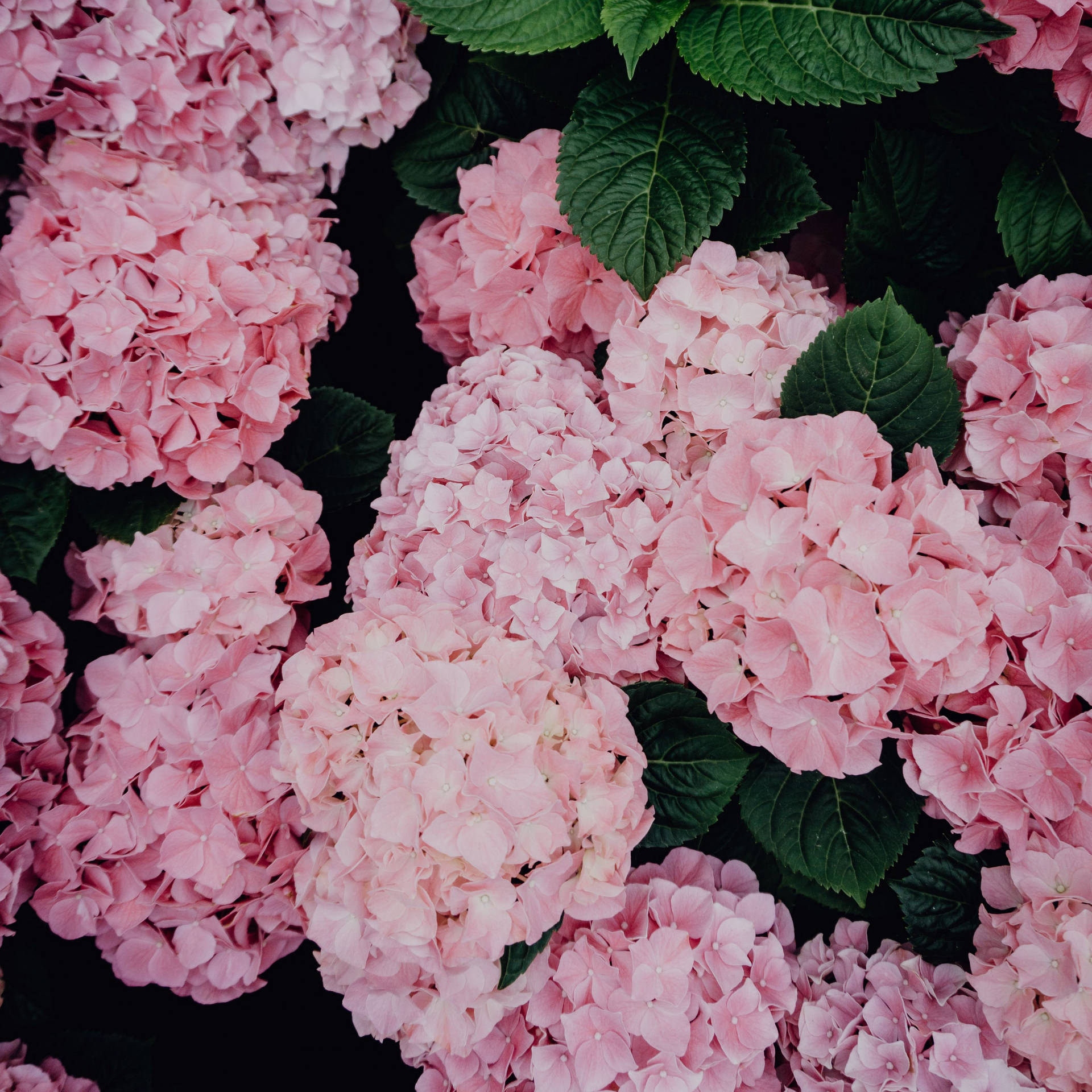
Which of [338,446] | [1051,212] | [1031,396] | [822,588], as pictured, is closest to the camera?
[822,588]

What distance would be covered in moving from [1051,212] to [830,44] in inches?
11.2

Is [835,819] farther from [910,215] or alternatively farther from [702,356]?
[910,215]

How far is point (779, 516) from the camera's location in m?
0.64

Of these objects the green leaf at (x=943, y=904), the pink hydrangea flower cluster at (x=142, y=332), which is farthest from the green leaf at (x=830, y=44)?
the green leaf at (x=943, y=904)

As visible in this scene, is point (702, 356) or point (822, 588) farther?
point (702, 356)

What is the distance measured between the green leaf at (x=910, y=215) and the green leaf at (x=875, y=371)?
0.65ft

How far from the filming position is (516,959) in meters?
0.72

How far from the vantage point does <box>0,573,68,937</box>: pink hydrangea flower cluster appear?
829mm

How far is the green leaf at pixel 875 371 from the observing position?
0.75 metres

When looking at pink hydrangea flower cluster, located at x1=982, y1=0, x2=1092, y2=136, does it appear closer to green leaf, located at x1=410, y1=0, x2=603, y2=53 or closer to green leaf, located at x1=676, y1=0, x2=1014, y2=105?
green leaf, located at x1=676, y1=0, x2=1014, y2=105

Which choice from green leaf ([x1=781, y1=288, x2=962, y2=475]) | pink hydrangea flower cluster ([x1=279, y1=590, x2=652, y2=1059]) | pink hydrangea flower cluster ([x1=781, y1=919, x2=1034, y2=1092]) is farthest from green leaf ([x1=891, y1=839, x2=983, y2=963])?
green leaf ([x1=781, y1=288, x2=962, y2=475])

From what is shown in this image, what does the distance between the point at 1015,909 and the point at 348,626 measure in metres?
0.60

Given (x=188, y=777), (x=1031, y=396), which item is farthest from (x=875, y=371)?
(x=188, y=777)

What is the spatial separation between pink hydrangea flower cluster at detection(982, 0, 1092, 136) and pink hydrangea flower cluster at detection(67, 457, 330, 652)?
0.75 meters
